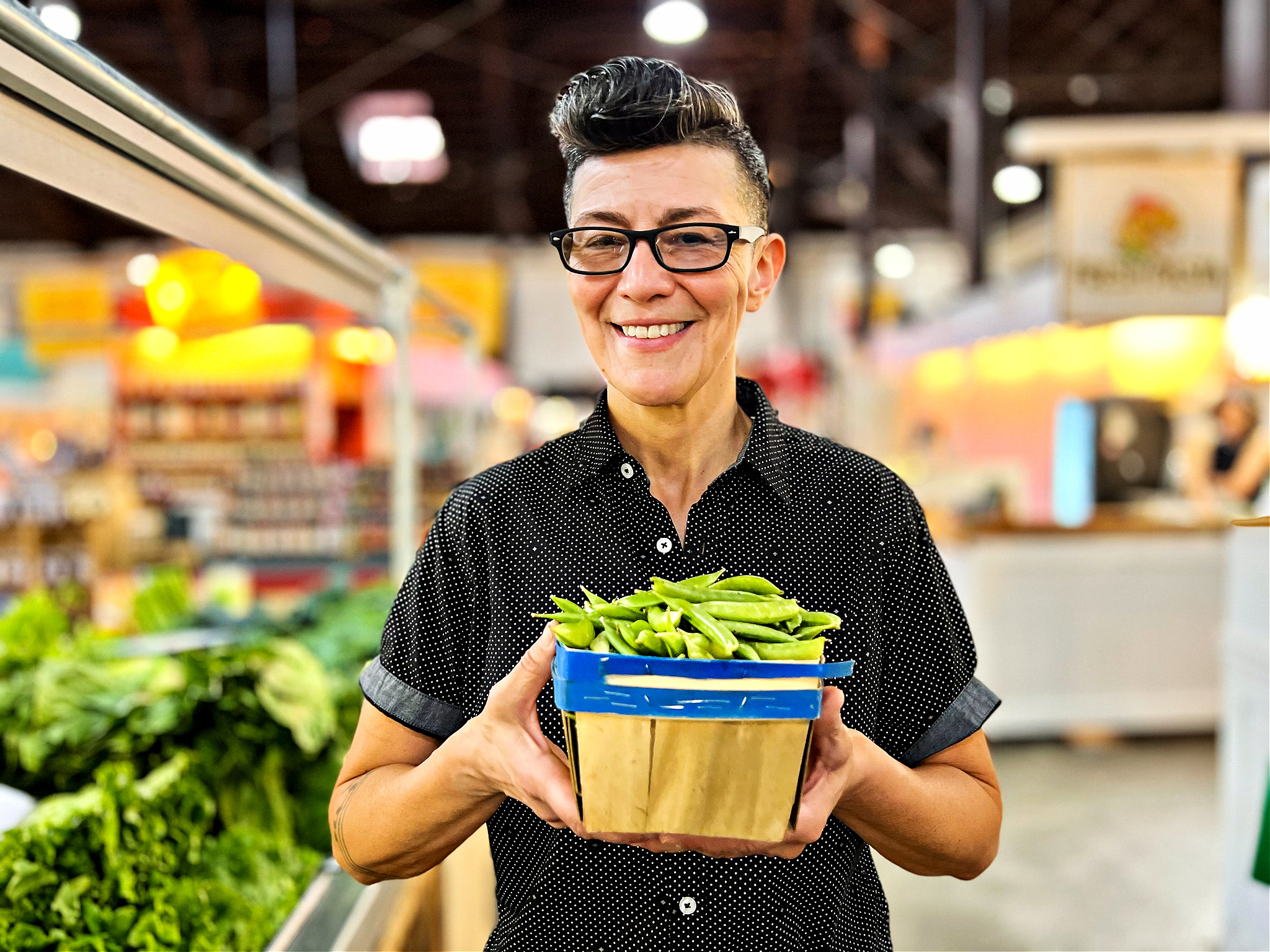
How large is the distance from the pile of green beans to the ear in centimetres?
45

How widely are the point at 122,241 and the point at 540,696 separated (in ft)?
75.8

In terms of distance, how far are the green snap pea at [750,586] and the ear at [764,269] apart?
0.41 meters

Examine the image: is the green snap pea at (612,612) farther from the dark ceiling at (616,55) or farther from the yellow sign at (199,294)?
the dark ceiling at (616,55)

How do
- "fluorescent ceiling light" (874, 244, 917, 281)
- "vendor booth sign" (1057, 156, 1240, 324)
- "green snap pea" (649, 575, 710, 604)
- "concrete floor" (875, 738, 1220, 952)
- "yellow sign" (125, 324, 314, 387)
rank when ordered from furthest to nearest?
"fluorescent ceiling light" (874, 244, 917, 281) < "yellow sign" (125, 324, 314, 387) < "vendor booth sign" (1057, 156, 1240, 324) < "concrete floor" (875, 738, 1220, 952) < "green snap pea" (649, 575, 710, 604)

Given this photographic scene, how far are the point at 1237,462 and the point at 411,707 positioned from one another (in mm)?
8282

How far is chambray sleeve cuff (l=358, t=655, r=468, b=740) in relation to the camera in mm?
1356

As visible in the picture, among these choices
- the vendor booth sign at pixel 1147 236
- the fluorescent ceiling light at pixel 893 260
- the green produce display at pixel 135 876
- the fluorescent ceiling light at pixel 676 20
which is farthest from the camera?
the fluorescent ceiling light at pixel 893 260

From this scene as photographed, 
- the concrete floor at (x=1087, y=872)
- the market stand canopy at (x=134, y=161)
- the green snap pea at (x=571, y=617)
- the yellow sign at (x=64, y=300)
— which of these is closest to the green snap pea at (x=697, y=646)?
the green snap pea at (x=571, y=617)

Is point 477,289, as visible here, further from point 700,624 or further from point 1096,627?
point 700,624

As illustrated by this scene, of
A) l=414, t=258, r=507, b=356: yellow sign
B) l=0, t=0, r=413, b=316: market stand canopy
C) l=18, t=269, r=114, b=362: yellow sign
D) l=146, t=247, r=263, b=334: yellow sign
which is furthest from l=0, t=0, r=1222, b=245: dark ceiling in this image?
l=0, t=0, r=413, b=316: market stand canopy

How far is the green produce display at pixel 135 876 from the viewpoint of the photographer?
183 centimetres

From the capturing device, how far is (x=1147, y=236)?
230 inches

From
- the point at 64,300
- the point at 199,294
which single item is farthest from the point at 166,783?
the point at 64,300

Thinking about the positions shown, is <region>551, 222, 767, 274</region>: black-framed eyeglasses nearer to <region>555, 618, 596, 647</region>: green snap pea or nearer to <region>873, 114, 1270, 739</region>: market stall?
<region>555, 618, 596, 647</region>: green snap pea
